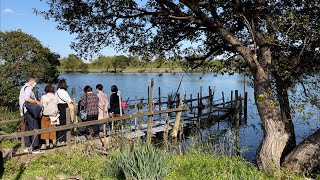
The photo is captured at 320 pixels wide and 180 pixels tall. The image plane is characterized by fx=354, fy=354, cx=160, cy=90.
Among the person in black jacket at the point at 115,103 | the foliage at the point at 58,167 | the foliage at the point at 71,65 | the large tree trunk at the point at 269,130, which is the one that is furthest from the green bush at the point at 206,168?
the foliage at the point at 71,65

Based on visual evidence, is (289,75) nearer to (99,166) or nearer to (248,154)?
(99,166)

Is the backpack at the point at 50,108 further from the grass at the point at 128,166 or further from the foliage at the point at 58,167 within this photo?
the foliage at the point at 58,167

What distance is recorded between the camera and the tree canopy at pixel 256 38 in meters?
7.46

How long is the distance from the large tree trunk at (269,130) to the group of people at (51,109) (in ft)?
14.7

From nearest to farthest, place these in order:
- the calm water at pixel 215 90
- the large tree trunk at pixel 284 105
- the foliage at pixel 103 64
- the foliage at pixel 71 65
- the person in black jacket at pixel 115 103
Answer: the large tree trunk at pixel 284 105 < the person in black jacket at pixel 115 103 < the calm water at pixel 215 90 < the foliage at pixel 71 65 < the foliage at pixel 103 64

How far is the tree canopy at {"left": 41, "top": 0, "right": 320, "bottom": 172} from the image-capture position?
7461 mm

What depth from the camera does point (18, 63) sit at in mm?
14117

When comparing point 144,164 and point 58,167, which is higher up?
point 144,164

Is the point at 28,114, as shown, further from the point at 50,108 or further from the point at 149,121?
the point at 149,121

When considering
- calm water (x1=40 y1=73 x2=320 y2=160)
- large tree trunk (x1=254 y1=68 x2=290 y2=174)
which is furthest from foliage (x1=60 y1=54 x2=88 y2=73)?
large tree trunk (x1=254 y1=68 x2=290 y2=174)

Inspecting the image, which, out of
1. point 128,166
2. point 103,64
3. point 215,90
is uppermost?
point 103,64

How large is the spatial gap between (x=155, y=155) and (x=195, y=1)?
16.4ft

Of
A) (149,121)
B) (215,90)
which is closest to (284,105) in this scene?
(149,121)

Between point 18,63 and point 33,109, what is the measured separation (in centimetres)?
673
